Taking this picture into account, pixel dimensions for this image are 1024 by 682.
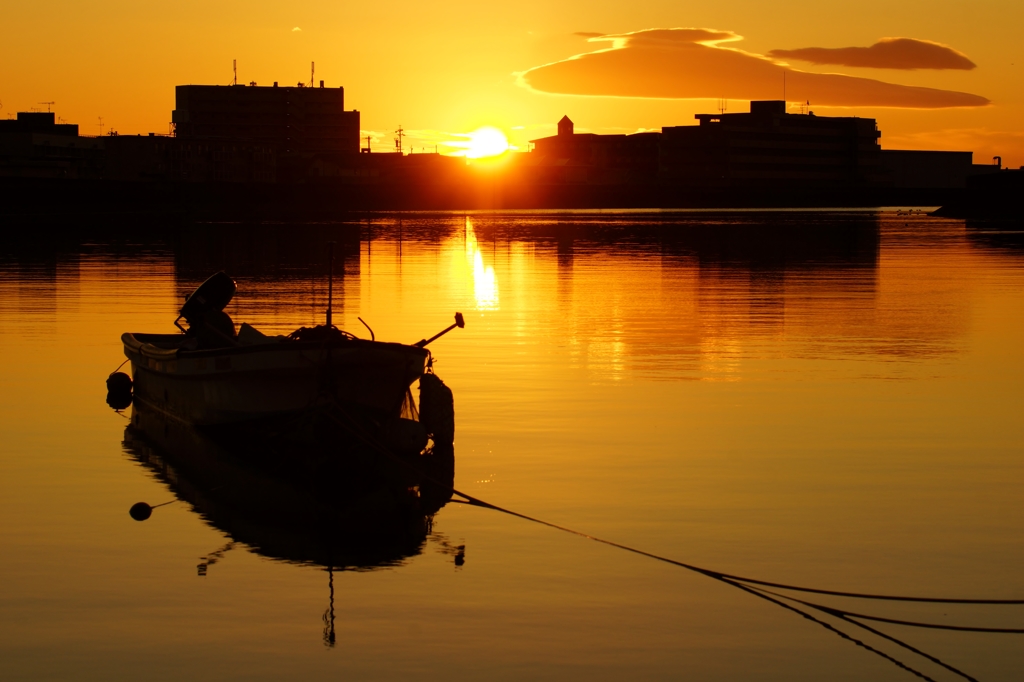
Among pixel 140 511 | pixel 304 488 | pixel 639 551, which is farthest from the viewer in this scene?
pixel 304 488

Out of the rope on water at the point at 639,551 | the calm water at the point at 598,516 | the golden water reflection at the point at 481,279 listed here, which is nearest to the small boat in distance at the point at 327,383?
the rope on water at the point at 639,551

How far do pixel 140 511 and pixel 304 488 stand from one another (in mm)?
2494

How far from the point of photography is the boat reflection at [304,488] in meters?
14.6

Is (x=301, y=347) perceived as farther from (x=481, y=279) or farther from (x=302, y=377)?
(x=481, y=279)

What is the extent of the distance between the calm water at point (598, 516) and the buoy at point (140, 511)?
14cm

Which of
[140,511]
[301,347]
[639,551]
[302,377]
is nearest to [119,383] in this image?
[302,377]

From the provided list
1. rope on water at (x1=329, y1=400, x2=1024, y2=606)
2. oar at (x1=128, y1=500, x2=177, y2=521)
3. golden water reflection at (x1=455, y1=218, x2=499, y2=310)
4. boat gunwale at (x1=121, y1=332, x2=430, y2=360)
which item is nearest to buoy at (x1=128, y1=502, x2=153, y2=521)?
oar at (x1=128, y1=500, x2=177, y2=521)

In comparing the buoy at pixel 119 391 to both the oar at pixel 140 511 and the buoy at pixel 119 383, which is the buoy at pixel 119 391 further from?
the oar at pixel 140 511

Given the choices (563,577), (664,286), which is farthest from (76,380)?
(664,286)

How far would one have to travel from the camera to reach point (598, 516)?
15289 millimetres

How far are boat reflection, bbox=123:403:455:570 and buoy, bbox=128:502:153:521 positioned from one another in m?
0.70

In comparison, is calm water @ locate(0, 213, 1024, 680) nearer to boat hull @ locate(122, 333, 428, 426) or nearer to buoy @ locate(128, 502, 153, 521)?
buoy @ locate(128, 502, 153, 521)

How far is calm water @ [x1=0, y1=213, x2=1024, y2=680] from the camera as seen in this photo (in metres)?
11.1

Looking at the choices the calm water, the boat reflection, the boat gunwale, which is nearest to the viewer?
the calm water
